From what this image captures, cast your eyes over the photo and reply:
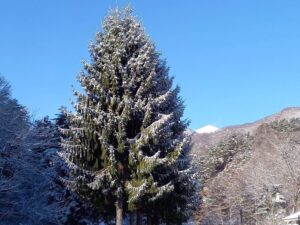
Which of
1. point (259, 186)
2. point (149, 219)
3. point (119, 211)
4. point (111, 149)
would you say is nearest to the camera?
point (111, 149)

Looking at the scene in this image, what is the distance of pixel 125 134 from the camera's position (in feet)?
58.8

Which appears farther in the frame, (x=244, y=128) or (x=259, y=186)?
(x=244, y=128)

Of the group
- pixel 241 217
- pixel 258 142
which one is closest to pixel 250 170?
pixel 241 217

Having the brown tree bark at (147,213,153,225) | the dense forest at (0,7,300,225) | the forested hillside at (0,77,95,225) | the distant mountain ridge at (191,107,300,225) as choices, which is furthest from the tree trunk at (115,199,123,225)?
the distant mountain ridge at (191,107,300,225)

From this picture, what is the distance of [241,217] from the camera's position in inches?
1745

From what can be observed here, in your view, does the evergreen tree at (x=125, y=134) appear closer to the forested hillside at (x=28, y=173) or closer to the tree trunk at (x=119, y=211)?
the tree trunk at (x=119, y=211)

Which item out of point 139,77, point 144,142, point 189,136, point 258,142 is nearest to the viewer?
point 144,142

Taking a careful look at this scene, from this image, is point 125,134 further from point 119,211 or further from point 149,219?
point 149,219

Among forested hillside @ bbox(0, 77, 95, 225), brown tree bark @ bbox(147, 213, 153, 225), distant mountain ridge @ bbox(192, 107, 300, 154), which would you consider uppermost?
distant mountain ridge @ bbox(192, 107, 300, 154)

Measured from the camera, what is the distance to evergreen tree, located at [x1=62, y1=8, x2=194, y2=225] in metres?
17.8

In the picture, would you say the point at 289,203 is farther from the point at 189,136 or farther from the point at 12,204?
the point at 12,204

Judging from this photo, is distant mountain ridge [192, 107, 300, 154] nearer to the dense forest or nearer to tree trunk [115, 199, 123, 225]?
the dense forest

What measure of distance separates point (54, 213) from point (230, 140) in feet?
135

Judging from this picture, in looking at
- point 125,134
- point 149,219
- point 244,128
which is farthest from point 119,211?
point 244,128
